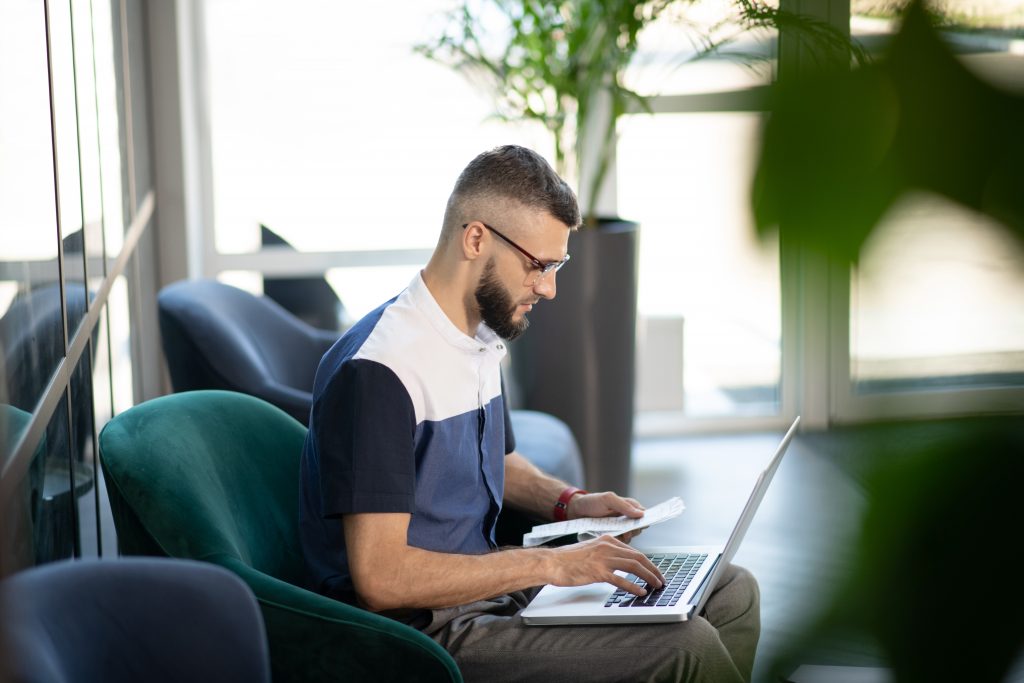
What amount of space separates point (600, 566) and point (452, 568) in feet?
0.72

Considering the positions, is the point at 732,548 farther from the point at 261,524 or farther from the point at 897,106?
the point at 897,106

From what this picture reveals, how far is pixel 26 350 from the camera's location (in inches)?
63.0

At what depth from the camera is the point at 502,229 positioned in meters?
1.93

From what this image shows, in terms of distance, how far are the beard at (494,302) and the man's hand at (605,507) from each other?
0.35m

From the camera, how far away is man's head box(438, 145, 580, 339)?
1.93 metres

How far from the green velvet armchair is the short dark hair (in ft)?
1.78

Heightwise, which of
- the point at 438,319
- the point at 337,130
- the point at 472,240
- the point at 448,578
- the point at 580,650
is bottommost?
the point at 580,650

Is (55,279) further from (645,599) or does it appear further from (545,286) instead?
(645,599)

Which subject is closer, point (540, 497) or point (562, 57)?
point (540, 497)

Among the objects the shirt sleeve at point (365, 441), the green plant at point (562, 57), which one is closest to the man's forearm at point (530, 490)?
the shirt sleeve at point (365, 441)

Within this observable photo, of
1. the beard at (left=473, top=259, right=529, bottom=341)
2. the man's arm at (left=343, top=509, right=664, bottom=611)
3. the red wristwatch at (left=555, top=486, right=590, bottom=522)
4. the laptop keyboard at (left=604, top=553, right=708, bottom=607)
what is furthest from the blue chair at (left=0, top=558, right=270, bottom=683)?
the red wristwatch at (left=555, top=486, right=590, bottom=522)

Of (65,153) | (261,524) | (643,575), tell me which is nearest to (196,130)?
(65,153)

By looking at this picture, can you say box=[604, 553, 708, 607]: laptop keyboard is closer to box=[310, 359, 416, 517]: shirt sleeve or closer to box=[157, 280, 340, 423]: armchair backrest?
box=[310, 359, 416, 517]: shirt sleeve

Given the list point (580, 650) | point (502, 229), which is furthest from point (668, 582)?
point (502, 229)
